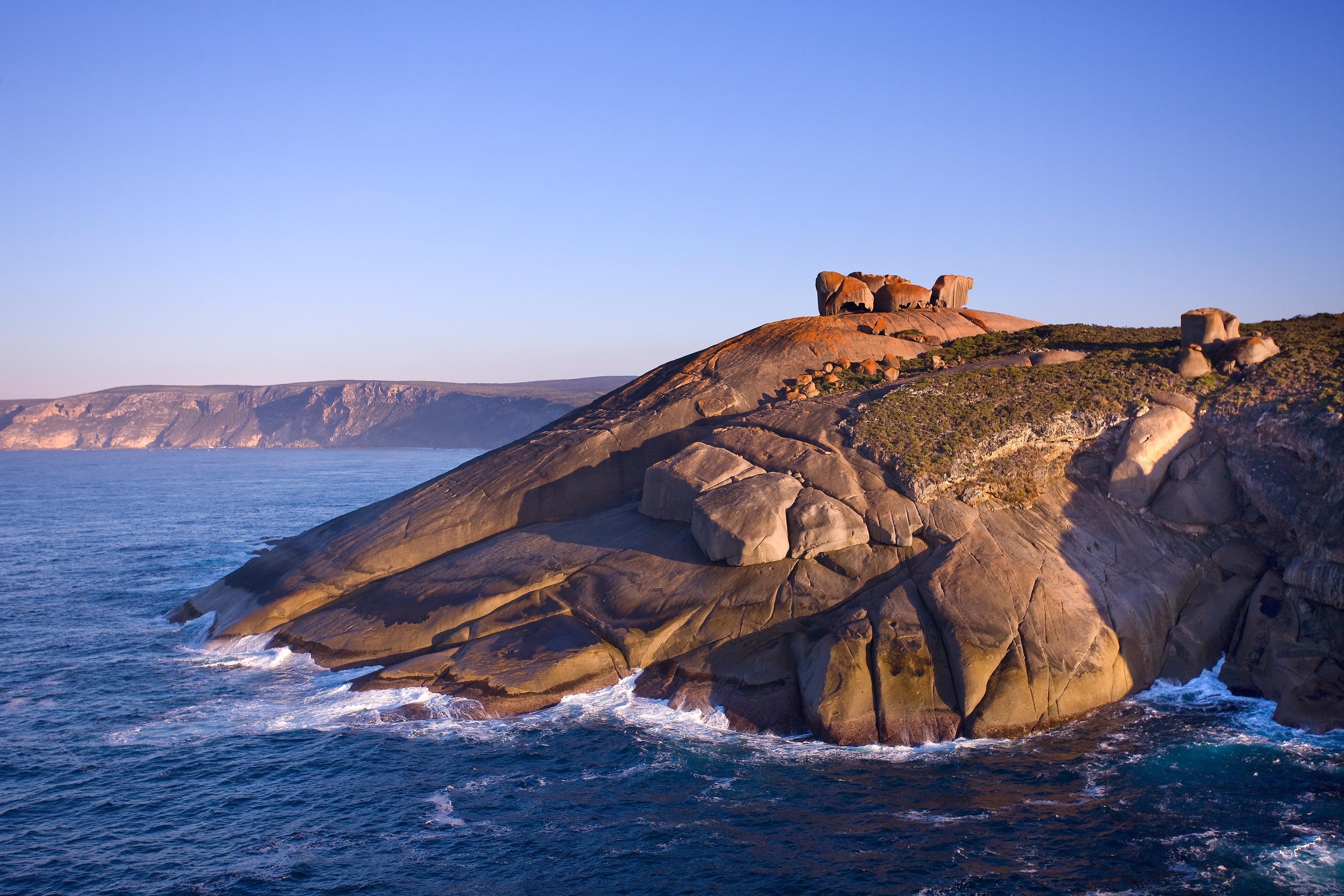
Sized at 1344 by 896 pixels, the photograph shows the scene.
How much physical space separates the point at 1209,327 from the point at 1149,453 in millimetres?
7854

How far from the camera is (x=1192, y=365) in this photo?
35.4 m

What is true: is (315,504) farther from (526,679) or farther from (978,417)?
(978,417)

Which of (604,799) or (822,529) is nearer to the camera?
(604,799)

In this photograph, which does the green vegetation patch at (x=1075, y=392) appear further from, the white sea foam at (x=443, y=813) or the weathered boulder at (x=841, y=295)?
the white sea foam at (x=443, y=813)

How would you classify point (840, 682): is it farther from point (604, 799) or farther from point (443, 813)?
point (443, 813)

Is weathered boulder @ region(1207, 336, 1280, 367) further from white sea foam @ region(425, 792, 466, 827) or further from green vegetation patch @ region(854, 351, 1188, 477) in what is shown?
white sea foam @ region(425, 792, 466, 827)

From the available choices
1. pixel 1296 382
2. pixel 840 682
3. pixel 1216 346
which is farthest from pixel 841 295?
pixel 840 682

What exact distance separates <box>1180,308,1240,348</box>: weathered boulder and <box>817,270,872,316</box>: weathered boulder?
18.0 meters

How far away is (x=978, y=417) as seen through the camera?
35.9 meters

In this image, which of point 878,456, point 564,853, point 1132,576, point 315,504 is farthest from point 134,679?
point 315,504

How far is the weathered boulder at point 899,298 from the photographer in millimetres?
51750

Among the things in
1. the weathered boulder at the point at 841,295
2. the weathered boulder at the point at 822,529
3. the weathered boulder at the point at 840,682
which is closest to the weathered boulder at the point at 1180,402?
the weathered boulder at the point at 822,529

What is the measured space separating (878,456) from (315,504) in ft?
232

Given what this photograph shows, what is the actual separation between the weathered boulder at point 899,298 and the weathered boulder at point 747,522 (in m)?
21.8
